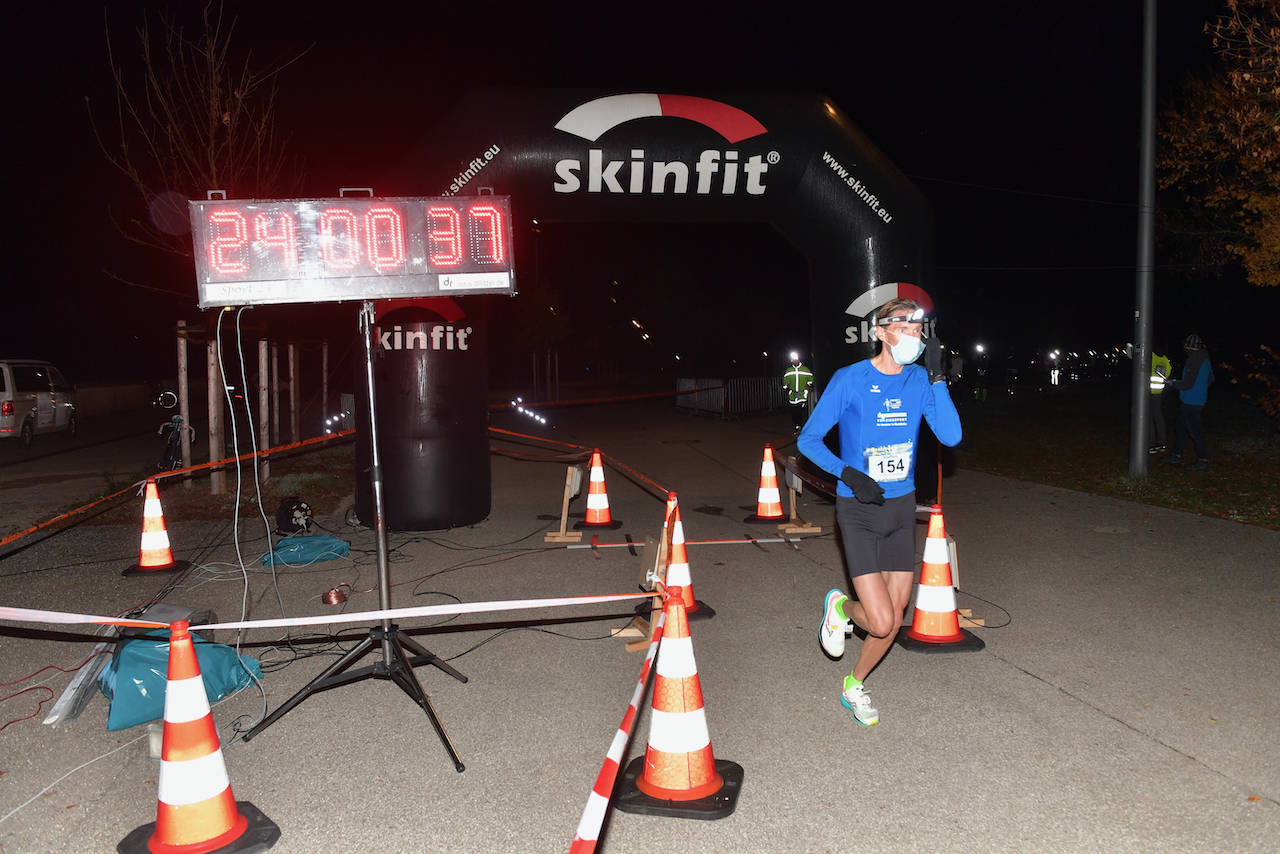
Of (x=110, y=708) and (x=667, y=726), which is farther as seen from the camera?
(x=110, y=708)

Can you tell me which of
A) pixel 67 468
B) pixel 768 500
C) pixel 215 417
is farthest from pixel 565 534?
pixel 67 468

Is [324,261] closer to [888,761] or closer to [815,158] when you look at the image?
[888,761]

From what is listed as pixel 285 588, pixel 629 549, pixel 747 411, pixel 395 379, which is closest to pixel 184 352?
pixel 395 379

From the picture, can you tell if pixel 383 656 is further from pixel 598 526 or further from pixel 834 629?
pixel 598 526

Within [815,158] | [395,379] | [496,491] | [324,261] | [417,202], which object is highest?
[815,158]

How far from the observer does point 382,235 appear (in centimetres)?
502

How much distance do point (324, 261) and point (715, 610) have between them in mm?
3557

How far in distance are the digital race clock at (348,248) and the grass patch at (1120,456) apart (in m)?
8.50

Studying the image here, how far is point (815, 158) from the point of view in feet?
30.8

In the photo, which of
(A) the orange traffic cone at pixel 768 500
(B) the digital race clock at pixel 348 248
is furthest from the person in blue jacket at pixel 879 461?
(A) the orange traffic cone at pixel 768 500

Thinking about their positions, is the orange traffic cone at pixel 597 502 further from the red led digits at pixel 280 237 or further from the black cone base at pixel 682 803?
the black cone base at pixel 682 803

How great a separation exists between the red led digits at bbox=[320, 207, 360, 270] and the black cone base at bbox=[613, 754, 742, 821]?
316cm

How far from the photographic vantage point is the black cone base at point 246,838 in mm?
3295

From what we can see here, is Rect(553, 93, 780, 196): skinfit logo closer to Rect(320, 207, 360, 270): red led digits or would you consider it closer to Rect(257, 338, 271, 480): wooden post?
Rect(320, 207, 360, 270): red led digits
